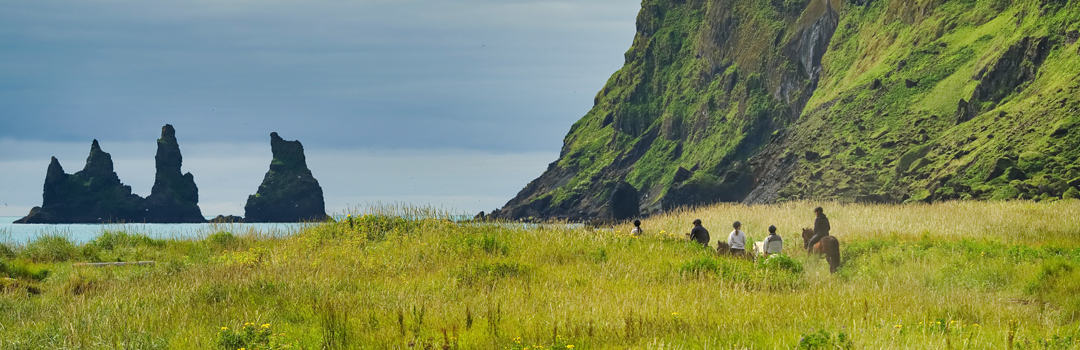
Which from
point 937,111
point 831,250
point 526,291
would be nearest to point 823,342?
point 526,291

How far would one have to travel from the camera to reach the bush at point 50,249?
66.2 feet

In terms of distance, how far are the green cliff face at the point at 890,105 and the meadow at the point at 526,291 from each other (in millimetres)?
46506

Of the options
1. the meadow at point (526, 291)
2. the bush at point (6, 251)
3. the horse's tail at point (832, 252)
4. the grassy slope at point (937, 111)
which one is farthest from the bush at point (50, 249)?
the grassy slope at point (937, 111)

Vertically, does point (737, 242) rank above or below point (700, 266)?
above

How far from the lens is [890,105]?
10506cm

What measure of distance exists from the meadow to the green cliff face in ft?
153

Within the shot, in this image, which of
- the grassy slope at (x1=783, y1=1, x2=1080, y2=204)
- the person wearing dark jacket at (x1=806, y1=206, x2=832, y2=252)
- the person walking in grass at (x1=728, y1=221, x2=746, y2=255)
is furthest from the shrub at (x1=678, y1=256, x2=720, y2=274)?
the grassy slope at (x1=783, y1=1, x2=1080, y2=204)

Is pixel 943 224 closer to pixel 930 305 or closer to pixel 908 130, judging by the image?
pixel 930 305

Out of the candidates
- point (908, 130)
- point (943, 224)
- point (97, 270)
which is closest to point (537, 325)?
Answer: point (97, 270)

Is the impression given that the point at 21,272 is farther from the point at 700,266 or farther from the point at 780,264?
the point at 780,264

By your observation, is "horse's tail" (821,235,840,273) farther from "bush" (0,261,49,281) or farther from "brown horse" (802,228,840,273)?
"bush" (0,261,49,281)

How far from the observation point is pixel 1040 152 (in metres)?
63.7

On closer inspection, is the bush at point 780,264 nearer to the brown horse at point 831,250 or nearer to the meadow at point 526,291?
the meadow at point 526,291

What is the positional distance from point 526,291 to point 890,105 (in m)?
105
